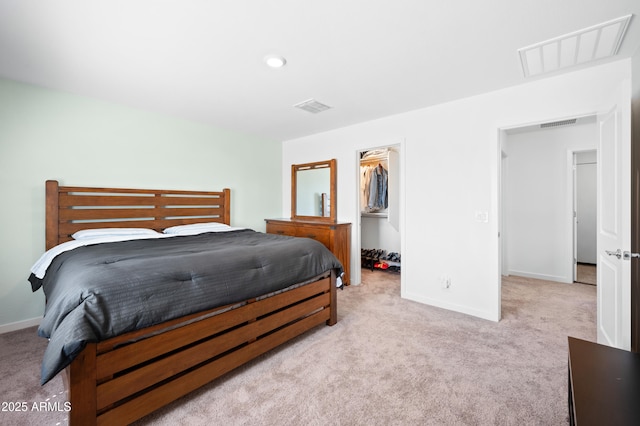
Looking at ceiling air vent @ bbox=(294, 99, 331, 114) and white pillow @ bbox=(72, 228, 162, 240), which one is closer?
white pillow @ bbox=(72, 228, 162, 240)

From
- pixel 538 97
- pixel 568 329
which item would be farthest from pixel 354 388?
pixel 538 97

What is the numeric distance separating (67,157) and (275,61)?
2.35 metres

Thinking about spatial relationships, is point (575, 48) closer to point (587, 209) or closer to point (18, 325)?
point (587, 209)

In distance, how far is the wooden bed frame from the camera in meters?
1.36

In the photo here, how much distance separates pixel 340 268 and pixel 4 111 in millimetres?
3288

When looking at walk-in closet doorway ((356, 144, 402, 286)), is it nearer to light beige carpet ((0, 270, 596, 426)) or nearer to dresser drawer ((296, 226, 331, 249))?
dresser drawer ((296, 226, 331, 249))

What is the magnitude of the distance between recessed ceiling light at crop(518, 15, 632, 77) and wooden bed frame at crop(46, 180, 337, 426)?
7.70ft

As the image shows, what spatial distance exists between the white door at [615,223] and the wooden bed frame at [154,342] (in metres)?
1.96

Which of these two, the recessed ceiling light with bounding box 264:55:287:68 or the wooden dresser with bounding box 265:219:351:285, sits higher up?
the recessed ceiling light with bounding box 264:55:287:68

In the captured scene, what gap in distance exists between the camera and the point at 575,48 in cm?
201

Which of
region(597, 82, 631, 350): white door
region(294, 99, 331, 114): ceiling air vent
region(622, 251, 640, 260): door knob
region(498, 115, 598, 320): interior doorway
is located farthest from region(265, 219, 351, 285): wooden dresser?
region(622, 251, 640, 260): door knob

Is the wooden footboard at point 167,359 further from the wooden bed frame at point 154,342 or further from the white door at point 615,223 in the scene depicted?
the white door at point 615,223

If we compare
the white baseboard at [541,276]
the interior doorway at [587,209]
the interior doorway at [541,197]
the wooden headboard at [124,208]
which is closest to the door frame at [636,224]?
the interior doorway at [541,197]

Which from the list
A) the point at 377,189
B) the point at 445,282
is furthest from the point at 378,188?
the point at 445,282
